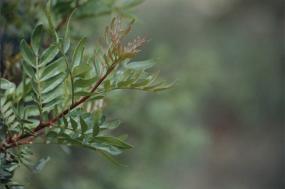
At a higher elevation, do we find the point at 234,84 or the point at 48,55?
the point at 48,55

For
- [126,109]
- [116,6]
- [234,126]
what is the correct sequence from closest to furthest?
[116,6] < [126,109] < [234,126]

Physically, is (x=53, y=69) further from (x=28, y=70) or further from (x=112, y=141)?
(x=112, y=141)

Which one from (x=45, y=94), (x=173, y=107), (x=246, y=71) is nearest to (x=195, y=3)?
(x=246, y=71)

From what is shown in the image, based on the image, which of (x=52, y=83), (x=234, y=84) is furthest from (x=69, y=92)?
A: (x=234, y=84)

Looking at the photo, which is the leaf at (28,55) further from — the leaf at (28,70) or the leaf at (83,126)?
the leaf at (83,126)

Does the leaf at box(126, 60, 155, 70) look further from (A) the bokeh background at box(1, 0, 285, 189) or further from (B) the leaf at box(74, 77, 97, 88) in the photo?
(A) the bokeh background at box(1, 0, 285, 189)

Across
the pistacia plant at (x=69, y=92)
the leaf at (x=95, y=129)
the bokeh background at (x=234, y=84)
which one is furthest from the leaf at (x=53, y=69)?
the bokeh background at (x=234, y=84)

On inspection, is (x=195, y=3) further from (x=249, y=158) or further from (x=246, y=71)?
(x=249, y=158)

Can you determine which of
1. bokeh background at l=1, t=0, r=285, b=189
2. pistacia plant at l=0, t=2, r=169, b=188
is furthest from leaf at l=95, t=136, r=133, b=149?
bokeh background at l=1, t=0, r=285, b=189

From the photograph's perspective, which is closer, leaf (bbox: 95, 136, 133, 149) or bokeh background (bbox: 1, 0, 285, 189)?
leaf (bbox: 95, 136, 133, 149)
